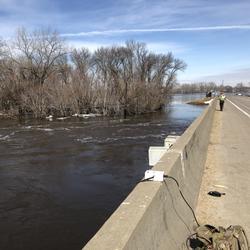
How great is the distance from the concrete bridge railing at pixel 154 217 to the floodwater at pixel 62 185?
120 inches

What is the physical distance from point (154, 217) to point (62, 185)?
8.78 metres

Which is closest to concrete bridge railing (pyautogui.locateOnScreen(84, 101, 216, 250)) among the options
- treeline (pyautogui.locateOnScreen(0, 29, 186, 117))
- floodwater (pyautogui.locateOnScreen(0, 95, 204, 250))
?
floodwater (pyautogui.locateOnScreen(0, 95, 204, 250))

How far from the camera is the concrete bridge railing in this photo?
3176mm

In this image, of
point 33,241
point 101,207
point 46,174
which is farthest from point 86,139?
point 33,241

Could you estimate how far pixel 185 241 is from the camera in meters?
5.05

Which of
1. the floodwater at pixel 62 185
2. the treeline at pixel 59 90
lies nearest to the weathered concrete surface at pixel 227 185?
the floodwater at pixel 62 185

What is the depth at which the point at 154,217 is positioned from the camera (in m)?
4.12

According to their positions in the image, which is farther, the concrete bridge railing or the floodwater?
the floodwater

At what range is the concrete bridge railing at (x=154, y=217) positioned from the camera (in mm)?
3176

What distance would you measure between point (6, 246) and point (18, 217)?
155 centimetres

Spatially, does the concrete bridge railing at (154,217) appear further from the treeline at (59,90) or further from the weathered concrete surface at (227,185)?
the treeline at (59,90)

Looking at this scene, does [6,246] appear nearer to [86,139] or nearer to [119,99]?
[86,139]

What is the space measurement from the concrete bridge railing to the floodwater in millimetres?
3058

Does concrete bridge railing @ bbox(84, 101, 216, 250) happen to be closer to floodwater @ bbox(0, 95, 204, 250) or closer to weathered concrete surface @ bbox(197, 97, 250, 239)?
weathered concrete surface @ bbox(197, 97, 250, 239)
